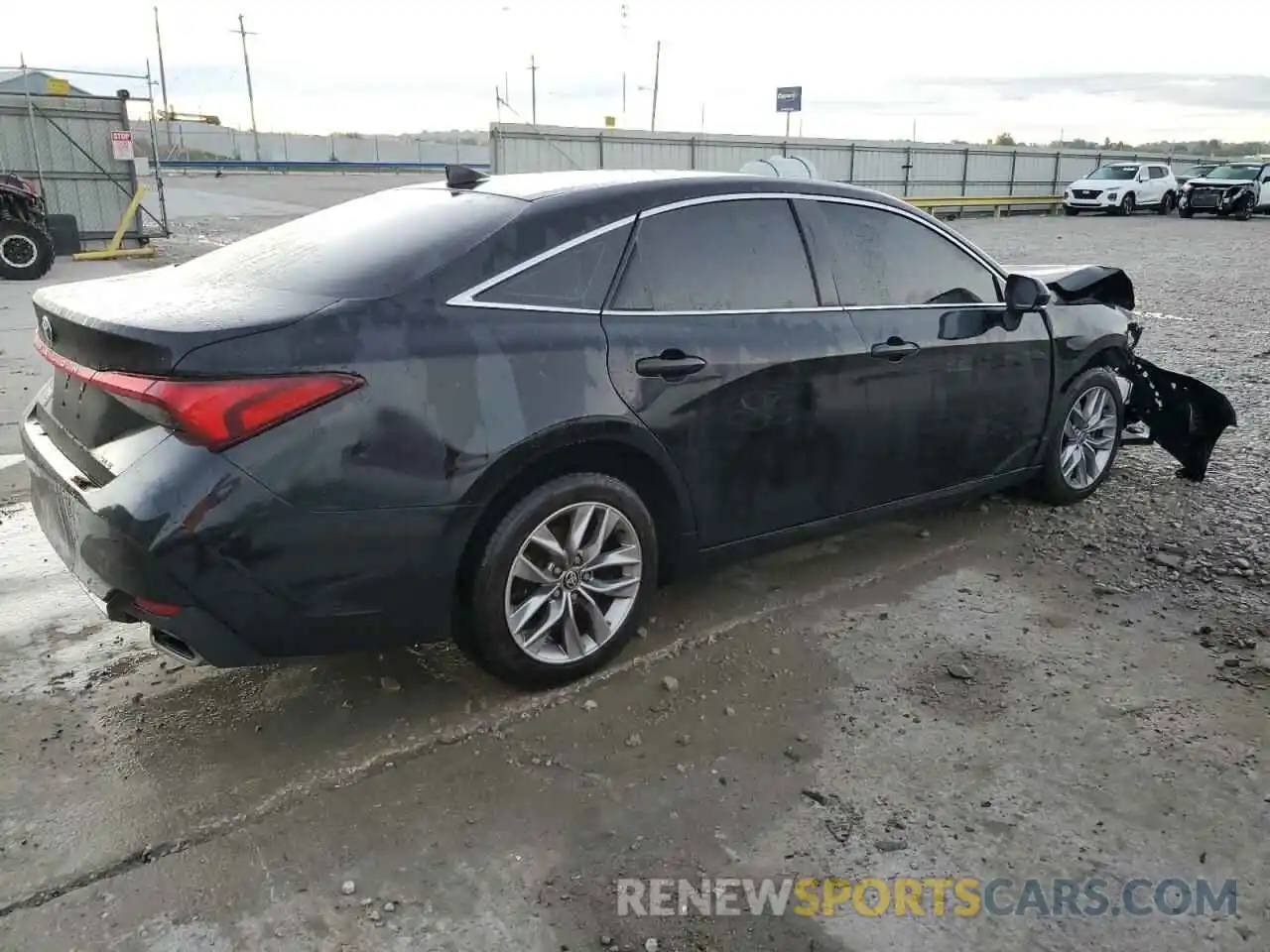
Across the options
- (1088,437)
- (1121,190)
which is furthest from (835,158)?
(1088,437)

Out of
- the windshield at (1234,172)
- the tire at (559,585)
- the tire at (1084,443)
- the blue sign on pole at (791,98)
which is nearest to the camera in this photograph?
the tire at (559,585)

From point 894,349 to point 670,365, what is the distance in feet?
3.73

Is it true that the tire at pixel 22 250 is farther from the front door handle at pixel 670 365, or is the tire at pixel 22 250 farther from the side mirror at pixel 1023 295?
the side mirror at pixel 1023 295

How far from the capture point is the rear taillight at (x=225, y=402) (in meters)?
2.53

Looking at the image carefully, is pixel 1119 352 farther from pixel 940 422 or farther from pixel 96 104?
pixel 96 104

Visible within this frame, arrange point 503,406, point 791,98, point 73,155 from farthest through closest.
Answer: point 791,98 < point 73,155 < point 503,406

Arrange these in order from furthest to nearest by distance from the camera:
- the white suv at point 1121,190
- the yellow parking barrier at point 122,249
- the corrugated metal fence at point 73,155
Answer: the white suv at point 1121,190
the corrugated metal fence at point 73,155
the yellow parking barrier at point 122,249

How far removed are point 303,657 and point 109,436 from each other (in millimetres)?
810

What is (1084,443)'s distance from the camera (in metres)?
5.09

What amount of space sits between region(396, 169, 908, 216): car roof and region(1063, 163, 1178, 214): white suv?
31366mm

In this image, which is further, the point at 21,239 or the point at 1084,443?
the point at 21,239

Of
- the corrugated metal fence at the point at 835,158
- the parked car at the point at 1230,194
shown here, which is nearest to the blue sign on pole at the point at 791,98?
the corrugated metal fence at the point at 835,158

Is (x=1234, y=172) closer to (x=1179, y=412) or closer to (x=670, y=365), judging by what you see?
(x=1179, y=412)

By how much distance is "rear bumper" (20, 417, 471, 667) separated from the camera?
254 centimetres
